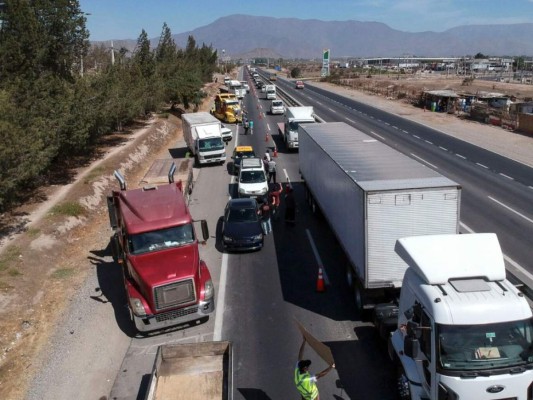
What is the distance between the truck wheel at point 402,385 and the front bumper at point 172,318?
5.16 m

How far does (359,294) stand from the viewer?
12.9 metres

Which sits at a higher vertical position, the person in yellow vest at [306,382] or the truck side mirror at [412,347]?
the truck side mirror at [412,347]

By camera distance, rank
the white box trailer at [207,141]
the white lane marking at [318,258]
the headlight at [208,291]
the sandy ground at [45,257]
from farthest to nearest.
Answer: the white box trailer at [207,141]
the white lane marking at [318,258]
the headlight at [208,291]
the sandy ground at [45,257]

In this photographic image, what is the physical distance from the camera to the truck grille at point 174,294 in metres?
12.3

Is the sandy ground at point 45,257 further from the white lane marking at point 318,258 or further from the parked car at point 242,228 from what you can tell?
the white lane marking at point 318,258

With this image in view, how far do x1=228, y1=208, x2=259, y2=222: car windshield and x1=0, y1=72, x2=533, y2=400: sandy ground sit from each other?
5217 mm

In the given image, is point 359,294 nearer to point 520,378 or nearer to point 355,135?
point 520,378

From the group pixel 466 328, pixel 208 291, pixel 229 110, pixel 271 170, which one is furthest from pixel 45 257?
pixel 229 110

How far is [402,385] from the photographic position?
949cm

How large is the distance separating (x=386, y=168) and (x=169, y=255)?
645 centimetres

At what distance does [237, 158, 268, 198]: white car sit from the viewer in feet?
76.6

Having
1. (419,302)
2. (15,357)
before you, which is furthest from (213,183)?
(419,302)

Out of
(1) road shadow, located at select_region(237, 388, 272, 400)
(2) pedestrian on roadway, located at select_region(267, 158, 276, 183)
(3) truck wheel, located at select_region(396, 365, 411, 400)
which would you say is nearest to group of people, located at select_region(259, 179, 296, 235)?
(2) pedestrian on roadway, located at select_region(267, 158, 276, 183)

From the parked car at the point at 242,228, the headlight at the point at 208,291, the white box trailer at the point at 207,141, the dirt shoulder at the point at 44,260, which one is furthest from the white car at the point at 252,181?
the headlight at the point at 208,291
